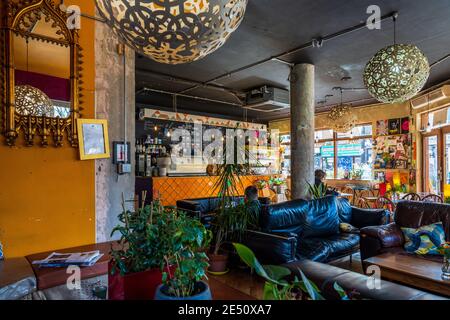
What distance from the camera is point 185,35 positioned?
1.28 m

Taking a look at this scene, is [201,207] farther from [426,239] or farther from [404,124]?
[404,124]

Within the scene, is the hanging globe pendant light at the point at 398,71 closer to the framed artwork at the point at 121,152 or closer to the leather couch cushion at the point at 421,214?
the leather couch cushion at the point at 421,214

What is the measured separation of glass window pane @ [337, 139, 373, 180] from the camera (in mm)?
9844

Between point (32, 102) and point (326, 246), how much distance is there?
3656 mm

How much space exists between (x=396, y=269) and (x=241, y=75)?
4823mm

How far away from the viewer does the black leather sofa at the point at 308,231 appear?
3574mm

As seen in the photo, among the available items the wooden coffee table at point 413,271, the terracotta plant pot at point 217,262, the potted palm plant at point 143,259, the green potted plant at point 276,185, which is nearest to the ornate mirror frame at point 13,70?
the potted palm plant at point 143,259

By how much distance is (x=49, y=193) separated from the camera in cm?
264

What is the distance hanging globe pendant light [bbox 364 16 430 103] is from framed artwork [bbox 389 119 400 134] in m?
6.60

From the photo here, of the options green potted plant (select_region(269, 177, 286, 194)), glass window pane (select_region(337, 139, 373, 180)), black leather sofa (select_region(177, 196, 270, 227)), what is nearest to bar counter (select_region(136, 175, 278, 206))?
green potted plant (select_region(269, 177, 286, 194))

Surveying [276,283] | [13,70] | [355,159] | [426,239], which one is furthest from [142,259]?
[355,159]

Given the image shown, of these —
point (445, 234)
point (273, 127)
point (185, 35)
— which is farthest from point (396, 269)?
point (273, 127)

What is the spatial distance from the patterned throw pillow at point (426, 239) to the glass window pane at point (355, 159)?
632 centimetres
